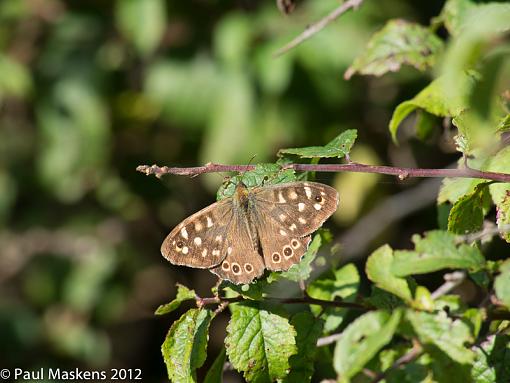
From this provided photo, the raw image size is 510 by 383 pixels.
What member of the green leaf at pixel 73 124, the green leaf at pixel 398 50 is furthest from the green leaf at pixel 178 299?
the green leaf at pixel 73 124

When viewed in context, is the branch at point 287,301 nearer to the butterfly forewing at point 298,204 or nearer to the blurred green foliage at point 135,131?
the butterfly forewing at point 298,204

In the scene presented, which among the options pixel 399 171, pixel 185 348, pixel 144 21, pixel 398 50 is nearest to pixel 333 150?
pixel 399 171

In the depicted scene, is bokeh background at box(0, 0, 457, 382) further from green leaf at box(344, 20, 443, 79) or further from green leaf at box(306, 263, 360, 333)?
green leaf at box(306, 263, 360, 333)

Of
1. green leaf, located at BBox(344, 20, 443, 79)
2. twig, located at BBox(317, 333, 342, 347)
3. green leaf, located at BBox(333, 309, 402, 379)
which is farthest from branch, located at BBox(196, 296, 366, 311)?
green leaf, located at BBox(344, 20, 443, 79)

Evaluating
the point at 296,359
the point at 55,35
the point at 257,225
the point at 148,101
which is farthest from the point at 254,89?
the point at 296,359

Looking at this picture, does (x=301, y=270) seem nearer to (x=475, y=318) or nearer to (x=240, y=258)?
(x=240, y=258)

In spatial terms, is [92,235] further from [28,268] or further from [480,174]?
[480,174]
